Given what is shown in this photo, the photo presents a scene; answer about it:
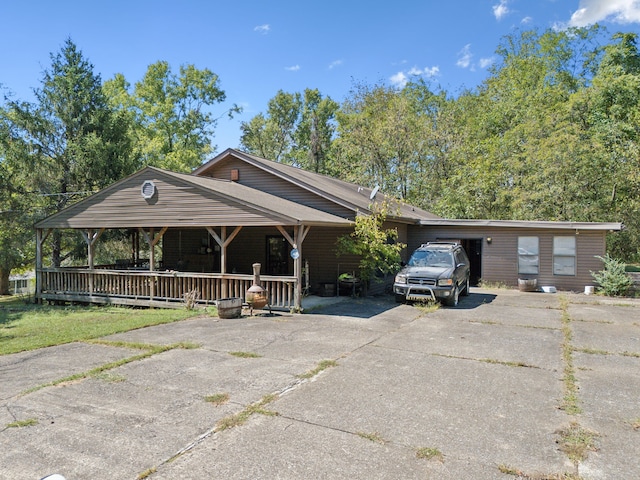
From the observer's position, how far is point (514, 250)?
16.8 m

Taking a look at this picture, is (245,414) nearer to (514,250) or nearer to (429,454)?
(429,454)

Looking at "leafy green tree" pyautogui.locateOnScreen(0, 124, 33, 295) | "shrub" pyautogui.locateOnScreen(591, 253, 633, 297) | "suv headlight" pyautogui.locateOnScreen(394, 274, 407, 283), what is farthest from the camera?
"leafy green tree" pyautogui.locateOnScreen(0, 124, 33, 295)

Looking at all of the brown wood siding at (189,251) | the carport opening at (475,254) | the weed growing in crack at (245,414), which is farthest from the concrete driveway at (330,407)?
the carport opening at (475,254)

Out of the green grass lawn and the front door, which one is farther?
the front door

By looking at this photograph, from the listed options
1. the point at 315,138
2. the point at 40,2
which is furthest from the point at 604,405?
the point at 315,138

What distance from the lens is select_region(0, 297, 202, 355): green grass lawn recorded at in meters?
8.37

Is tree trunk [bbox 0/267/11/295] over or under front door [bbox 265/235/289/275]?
under

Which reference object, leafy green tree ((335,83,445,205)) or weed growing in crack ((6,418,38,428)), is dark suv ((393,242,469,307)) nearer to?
weed growing in crack ((6,418,38,428))

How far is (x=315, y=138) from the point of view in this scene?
121 ft

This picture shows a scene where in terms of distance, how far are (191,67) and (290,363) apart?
3485cm

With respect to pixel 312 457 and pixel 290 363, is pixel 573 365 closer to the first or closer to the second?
pixel 290 363

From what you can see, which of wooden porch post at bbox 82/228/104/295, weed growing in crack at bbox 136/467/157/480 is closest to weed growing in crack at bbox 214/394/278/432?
weed growing in crack at bbox 136/467/157/480

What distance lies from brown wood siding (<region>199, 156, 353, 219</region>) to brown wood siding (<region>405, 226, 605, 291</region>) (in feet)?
16.8

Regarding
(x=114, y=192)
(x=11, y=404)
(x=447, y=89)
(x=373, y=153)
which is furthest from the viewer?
(x=447, y=89)
